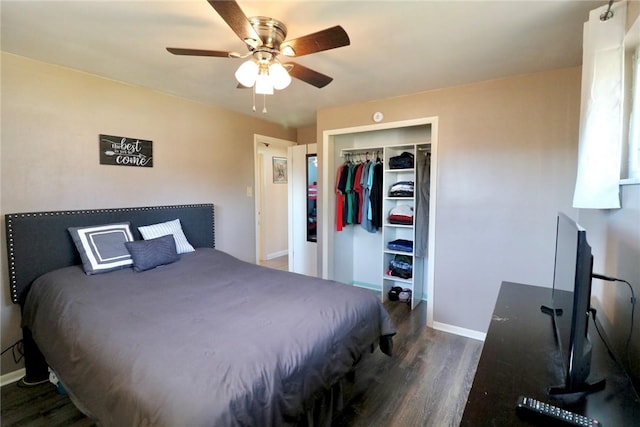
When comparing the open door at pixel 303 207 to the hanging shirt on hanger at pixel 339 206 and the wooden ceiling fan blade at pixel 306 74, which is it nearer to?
the hanging shirt on hanger at pixel 339 206

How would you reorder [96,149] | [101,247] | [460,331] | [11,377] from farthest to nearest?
1. [460,331]
2. [96,149]
3. [101,247]
4. [11,377]

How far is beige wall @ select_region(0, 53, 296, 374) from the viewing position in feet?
6.92

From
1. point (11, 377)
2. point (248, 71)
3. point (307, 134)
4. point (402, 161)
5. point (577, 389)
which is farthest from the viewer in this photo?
point (307, 134)

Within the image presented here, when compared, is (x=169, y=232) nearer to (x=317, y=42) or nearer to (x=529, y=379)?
(x=317, y=42)

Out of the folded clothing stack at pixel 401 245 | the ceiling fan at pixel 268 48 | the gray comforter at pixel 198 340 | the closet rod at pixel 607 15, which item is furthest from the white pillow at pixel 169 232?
the closet rod at pixel 607 15

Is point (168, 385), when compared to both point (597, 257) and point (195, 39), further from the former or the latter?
point (597, 257)

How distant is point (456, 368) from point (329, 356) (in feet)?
4.55

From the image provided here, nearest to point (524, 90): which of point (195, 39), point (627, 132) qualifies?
point (627, 132)

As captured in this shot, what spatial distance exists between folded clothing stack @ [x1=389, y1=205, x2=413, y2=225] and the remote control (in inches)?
102

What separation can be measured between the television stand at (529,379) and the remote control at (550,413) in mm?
30

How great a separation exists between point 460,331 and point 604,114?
2.18 m

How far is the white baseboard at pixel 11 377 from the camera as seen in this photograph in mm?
2096

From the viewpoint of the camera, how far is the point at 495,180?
2588 millimetres

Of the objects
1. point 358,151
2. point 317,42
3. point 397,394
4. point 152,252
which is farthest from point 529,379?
point 358,151
